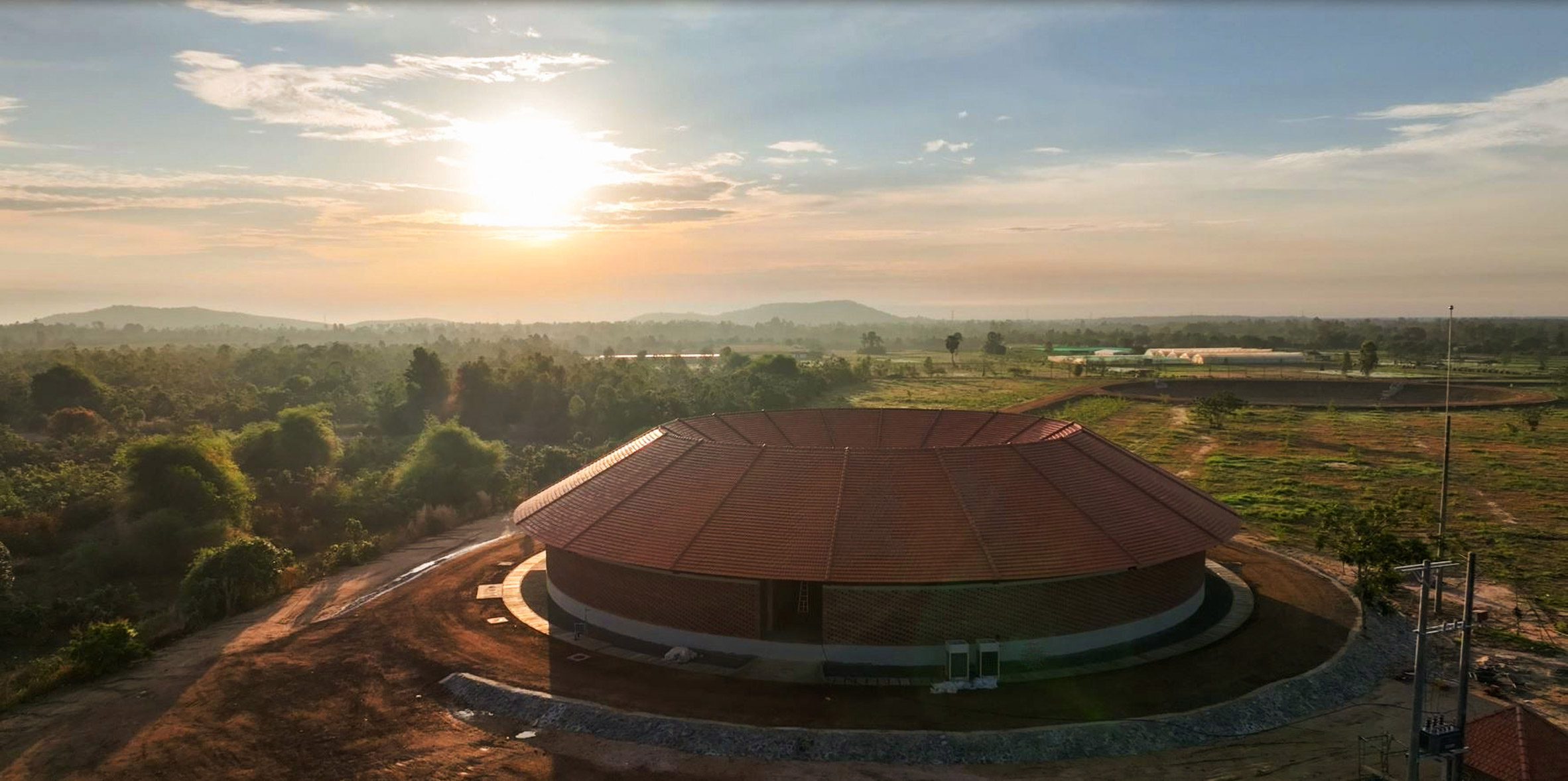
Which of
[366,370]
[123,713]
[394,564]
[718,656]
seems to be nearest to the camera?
[123,713]

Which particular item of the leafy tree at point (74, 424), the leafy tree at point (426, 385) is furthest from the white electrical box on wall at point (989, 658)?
the leafy tree at point (74, 424)

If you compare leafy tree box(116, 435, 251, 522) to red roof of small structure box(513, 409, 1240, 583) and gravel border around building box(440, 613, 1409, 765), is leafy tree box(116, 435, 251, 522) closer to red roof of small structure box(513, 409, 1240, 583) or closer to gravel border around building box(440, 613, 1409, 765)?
red roof of small structure box(513, 409, 1240, 583)

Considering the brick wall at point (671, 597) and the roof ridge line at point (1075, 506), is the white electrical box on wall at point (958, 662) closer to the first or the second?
→ the roof ridge line at point (1075, 506)

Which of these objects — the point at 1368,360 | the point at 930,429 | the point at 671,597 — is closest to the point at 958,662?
the point at 671,597

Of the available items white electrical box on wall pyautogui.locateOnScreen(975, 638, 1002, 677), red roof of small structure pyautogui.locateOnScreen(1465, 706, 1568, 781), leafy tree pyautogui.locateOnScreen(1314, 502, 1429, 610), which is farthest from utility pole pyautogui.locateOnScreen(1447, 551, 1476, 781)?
leafy tree pyautogui.locateOnScreen(1314, 502, 1429, 610)

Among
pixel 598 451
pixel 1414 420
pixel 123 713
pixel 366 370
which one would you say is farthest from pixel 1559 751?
pixel 366 370

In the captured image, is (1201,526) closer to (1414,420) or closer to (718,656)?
(718,656)

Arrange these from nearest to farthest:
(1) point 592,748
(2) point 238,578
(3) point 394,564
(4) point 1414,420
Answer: (1) point 592,748 → (2) point 238,578 → (3) point 394,564 → (4) point 1414,420
